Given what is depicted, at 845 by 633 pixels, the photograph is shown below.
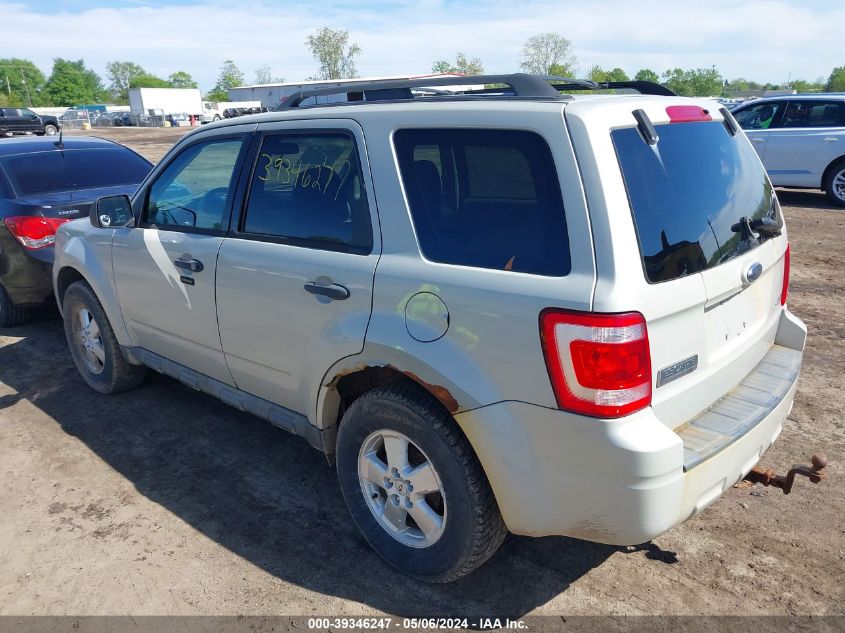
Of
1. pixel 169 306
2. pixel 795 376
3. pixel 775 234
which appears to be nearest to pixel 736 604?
pixel 795 376

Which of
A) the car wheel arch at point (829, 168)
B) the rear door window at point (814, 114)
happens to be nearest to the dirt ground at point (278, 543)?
the car wheel arch at point (829, 168)

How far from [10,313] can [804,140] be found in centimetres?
1167

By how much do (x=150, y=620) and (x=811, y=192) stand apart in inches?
553

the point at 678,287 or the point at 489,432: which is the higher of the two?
the point at 678,287

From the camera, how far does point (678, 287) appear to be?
226cm

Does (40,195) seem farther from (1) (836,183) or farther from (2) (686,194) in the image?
(1) (836,183)

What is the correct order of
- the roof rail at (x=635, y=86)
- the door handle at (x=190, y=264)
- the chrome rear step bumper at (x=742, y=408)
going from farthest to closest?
1. the door handle at (x=190, y=264)
2. the roof rail at (x=635, y=86)
3. the chrome rear step bumper at (x=742, y=408)

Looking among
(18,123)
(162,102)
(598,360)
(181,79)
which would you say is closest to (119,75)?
(181,79)

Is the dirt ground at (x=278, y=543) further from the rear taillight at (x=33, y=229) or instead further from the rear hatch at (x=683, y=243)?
the rear taillight at (x=33, y=229)

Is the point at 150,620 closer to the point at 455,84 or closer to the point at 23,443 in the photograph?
the point at 23,443

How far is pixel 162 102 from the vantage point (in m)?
74.1

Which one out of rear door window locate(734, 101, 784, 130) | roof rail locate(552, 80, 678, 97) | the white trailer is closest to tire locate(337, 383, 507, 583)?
roof rail locate(552, 80, 678, 97)

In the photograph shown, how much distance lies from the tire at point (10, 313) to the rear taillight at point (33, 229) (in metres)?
0.71

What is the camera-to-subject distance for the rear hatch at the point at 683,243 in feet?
7.05
